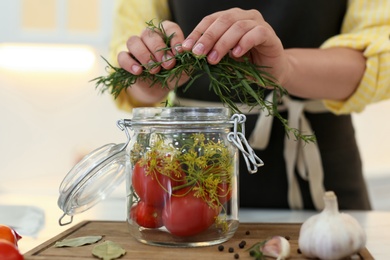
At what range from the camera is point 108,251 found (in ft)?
1.95

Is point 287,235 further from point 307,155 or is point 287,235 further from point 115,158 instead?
point 307,155

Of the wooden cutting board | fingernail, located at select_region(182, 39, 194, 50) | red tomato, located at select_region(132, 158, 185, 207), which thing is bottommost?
the wooden cutting board

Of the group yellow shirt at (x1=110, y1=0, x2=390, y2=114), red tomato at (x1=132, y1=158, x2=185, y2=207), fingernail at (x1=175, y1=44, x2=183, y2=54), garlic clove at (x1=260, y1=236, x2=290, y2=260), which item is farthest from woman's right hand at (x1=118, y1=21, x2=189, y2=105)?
yellow shirt at (x1=110, y1=0, x2=390, y2=114)

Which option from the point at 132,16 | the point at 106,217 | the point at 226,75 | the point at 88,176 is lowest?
the point at 106,217

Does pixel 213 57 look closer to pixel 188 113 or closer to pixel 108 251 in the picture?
pixel 188 113

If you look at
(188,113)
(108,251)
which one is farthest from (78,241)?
(188,113)

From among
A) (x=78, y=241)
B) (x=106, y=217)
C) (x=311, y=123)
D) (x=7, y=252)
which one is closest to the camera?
(x=7, y=252)

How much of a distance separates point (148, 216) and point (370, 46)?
0.52 metres

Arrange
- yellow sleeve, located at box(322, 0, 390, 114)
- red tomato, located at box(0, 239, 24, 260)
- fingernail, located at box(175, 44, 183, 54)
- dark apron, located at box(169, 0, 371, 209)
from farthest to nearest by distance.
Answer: dark apron, located at box(169, 0, 371, 209) < yellow sleeve, located at box(322, 0, 390, 114) < fingernail, located at box(175, 44, 183, 54) < red tomato, located at box(0, 239, 24, 260)

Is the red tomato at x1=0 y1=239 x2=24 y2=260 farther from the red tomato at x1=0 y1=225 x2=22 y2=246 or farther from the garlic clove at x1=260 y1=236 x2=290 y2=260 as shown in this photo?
the garlic clove at x1=260 y1=236 x2=290 y2=260

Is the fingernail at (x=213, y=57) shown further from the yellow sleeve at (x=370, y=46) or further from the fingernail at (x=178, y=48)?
the yellow sleeve at (x=370, y=46)

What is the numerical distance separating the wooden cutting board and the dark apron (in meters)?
0.36

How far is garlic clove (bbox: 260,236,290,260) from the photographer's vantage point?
0.57 metres

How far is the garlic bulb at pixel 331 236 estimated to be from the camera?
549mm
